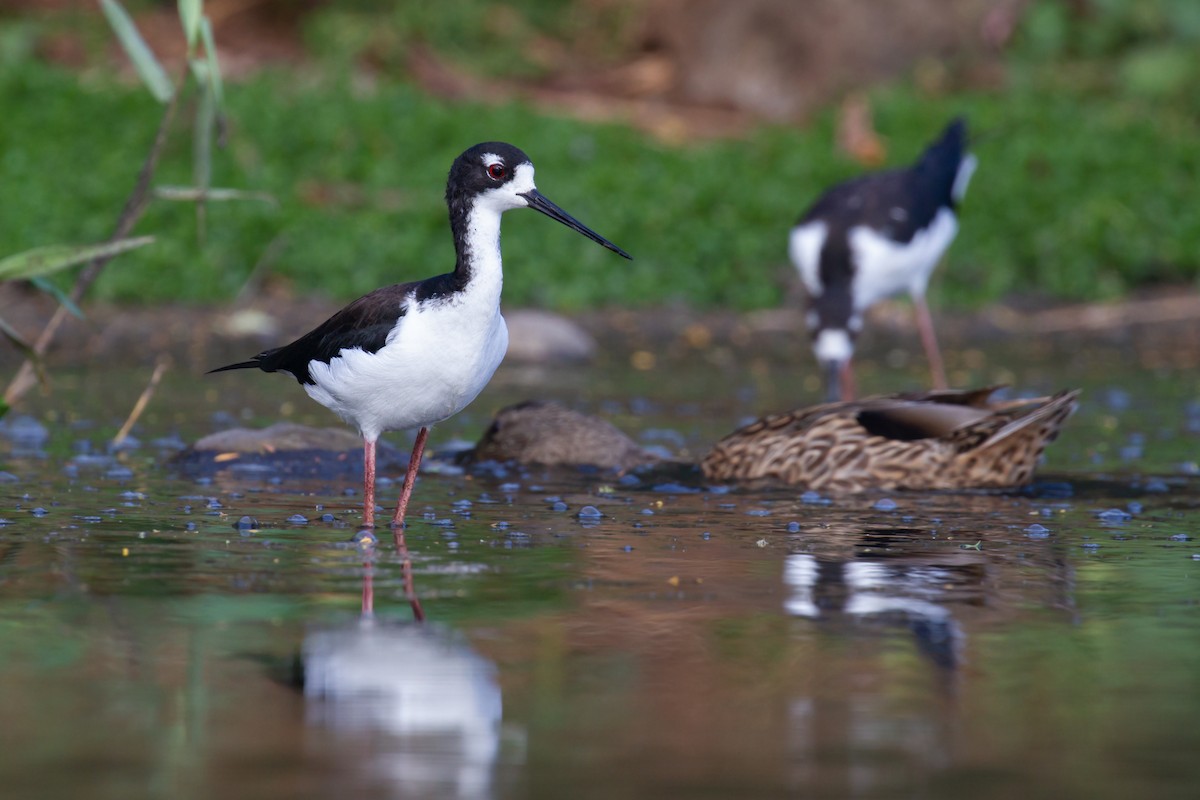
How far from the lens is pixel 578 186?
17.5 m

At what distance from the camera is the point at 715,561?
7066 millimetres

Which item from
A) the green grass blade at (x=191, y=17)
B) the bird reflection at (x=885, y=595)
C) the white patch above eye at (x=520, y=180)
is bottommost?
the bird reflection at (x=885, y=595)

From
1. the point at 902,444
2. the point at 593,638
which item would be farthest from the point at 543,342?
the point at 593,638

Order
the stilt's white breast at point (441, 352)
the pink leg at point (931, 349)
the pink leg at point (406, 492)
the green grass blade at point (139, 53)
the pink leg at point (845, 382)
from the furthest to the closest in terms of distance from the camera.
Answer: the pink leg at point (931, 349), the pink leg at point (845, 382), the green grass blade at point (139, 53), the pink leg at point (406, 492), the stilt's white breast at point (441, 352)

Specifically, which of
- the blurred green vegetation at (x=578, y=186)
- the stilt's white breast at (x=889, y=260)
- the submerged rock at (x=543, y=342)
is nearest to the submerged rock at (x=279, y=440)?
the submerged rock at (x=543, y=342)

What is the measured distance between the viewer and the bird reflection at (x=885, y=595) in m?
5.78

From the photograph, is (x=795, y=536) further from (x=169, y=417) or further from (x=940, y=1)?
(x=940, y=1)

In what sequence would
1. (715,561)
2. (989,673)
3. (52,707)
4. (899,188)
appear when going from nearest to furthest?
(52,707)
(989,673)
(715,561)
(899,188)

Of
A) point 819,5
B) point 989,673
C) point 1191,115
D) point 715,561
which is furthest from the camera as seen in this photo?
point 819,5

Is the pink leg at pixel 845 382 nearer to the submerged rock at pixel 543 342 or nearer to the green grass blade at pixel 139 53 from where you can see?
the submerged rock at pixel 543 342

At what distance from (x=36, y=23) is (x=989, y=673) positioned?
18.4 meters

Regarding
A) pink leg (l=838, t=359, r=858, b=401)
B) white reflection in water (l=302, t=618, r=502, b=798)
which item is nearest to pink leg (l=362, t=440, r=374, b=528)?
white reflection in water (l=302, t=618, r=502, b=798)

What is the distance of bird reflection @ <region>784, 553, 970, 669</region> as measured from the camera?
5.78 m

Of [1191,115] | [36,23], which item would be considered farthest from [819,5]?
[36,23]
